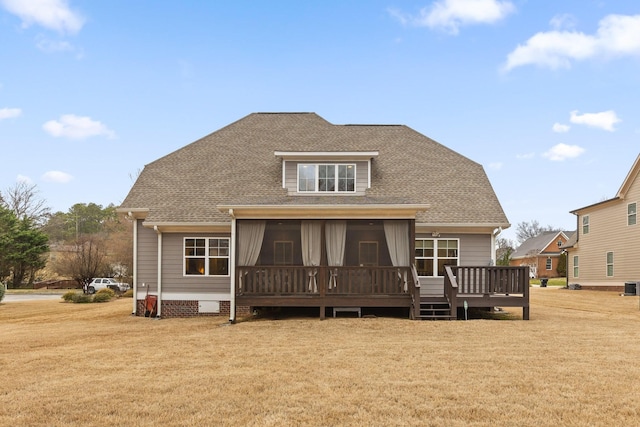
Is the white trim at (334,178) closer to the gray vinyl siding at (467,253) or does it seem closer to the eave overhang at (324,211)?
the eave overhang at (324,211)

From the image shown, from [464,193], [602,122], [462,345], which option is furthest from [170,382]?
[602,122]

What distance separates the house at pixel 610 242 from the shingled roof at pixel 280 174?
13792 millimetres

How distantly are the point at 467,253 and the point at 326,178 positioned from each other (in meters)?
5.12

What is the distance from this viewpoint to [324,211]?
13.7m

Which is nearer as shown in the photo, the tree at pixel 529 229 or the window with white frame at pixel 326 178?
the window with white frame at pixel 326 178

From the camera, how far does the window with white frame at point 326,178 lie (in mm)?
16109

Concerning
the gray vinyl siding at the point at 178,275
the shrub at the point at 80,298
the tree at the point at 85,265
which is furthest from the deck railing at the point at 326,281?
the tree at the point at 85,265

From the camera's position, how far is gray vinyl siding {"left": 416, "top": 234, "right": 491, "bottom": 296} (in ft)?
49.6

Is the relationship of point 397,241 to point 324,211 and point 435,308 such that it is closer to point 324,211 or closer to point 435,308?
point 435,308

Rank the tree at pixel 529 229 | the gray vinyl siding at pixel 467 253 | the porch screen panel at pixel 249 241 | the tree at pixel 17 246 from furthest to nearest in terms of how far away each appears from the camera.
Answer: the tree at pixel 529 229 < the tree at pixel 17 246 < the gray vinyl siding at pixel 467 253 < the porch screen panel at pixel 249 241

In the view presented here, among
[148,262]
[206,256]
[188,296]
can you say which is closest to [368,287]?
[206,256]

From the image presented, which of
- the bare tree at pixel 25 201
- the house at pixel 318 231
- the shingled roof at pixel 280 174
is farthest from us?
the bare tree at pixel 25 201

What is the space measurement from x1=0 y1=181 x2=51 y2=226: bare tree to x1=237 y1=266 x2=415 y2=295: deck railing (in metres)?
48.3

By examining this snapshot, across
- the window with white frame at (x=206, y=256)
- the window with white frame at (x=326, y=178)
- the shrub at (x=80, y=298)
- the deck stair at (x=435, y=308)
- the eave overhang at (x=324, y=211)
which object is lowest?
the shrub at (x=80, y=298)
